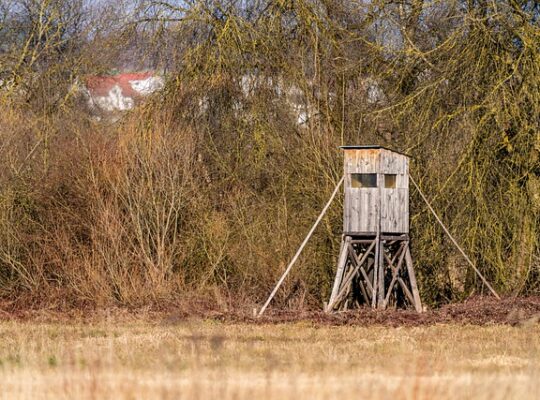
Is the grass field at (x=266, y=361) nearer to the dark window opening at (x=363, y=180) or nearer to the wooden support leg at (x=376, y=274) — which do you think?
the wooden support leg at (x=376, y=274)

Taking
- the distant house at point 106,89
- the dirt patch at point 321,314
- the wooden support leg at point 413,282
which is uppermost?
the distant house at point 106,89

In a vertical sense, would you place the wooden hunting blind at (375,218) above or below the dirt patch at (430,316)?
above

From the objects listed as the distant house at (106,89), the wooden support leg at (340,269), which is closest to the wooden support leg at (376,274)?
the wooden support leg at (340,269)

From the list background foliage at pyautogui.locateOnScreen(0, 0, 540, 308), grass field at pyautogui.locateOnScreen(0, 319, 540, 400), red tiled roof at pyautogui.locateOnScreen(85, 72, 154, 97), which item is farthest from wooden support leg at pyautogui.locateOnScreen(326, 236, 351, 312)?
red tiled roof at pyautogui.locateOnScreen(85, 72, 154, 97)

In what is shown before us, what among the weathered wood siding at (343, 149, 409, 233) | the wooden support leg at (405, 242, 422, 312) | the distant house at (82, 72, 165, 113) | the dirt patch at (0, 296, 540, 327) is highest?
the distant house at (82, 72, 165, 113)

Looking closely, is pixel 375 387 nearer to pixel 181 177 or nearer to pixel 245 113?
pixel 181 177

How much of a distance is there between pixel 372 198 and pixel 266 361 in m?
9.33

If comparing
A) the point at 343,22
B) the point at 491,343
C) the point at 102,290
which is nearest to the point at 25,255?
the point at 102,290

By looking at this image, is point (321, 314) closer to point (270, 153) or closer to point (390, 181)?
point (390, 181)

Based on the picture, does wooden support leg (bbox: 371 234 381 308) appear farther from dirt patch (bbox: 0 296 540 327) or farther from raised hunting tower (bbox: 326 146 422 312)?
dirt patch (bbox: 0 296 540 327)

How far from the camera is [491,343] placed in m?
15.4

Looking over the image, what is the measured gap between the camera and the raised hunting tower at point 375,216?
2081 cm

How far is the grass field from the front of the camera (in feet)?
30.2

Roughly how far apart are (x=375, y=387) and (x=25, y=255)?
49.7 ft
